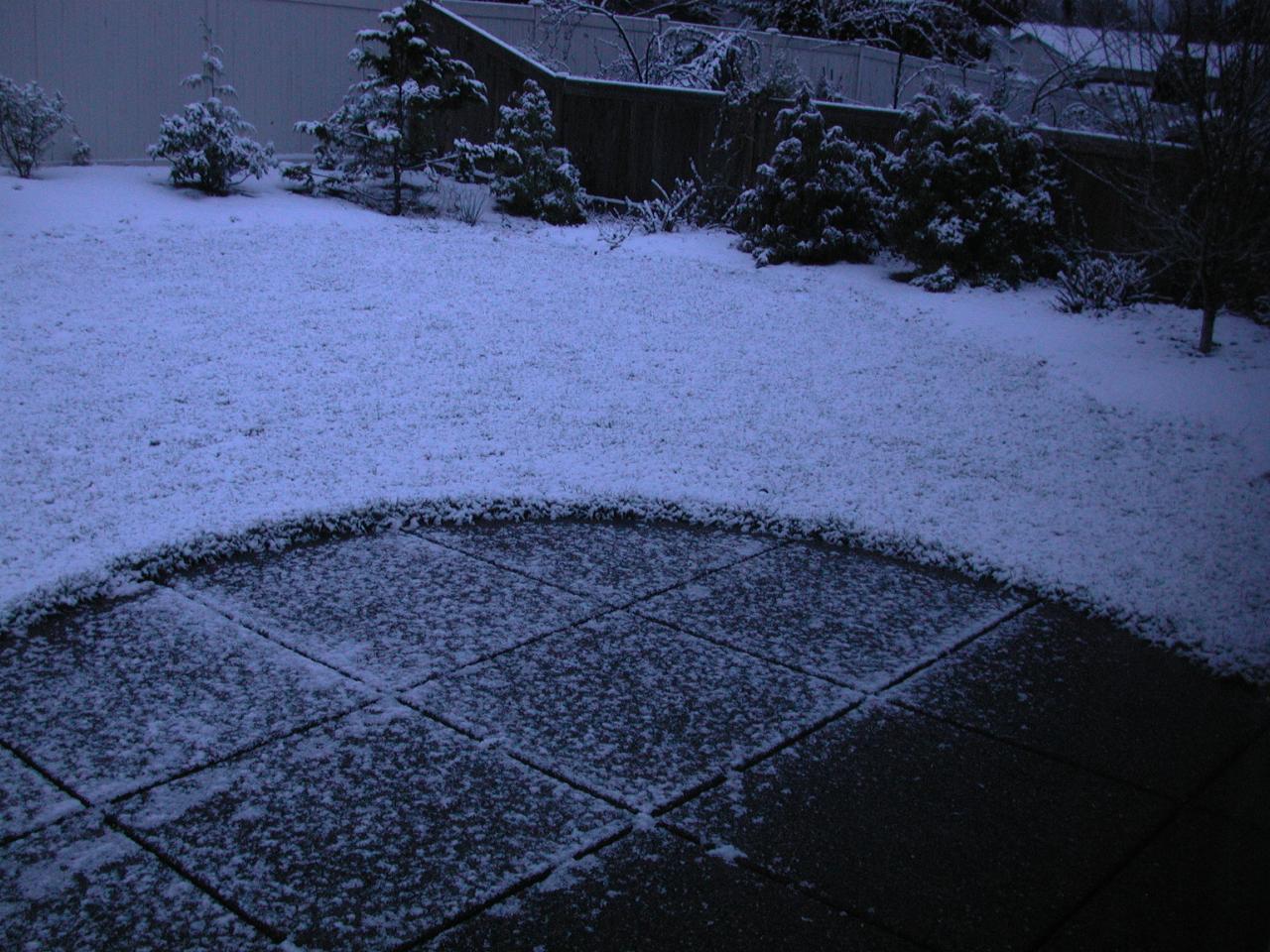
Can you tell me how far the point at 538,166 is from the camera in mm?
11797

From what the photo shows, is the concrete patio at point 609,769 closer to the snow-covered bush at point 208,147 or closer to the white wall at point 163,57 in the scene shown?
the snow-covered bush at point 208,147

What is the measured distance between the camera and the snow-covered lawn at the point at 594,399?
5.20 m

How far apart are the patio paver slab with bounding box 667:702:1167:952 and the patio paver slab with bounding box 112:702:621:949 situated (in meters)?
0.43

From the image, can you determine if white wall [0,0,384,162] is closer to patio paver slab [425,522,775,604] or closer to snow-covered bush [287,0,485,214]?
snow-covered bush [287,0,485,214]

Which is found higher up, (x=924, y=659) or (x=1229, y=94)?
(x=1229, y=94)

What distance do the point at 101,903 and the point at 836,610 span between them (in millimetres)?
2736

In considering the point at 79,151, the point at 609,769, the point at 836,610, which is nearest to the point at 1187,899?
the point at 609,769

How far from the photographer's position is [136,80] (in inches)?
489

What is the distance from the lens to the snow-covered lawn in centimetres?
520

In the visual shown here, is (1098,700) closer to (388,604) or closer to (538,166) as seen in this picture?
(388,604)

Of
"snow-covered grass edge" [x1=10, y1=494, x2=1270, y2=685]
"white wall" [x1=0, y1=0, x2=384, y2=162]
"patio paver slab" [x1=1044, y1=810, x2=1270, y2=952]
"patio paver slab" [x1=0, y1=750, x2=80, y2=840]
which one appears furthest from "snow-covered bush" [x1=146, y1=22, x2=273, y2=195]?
"patio paver slab" [x1=1044, y1=810, x2=1270, y2=952]

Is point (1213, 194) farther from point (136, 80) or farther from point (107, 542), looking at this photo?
point (136, 80)

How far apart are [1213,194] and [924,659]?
5532mm

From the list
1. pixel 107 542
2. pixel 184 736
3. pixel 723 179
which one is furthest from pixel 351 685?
pixel 723 179
